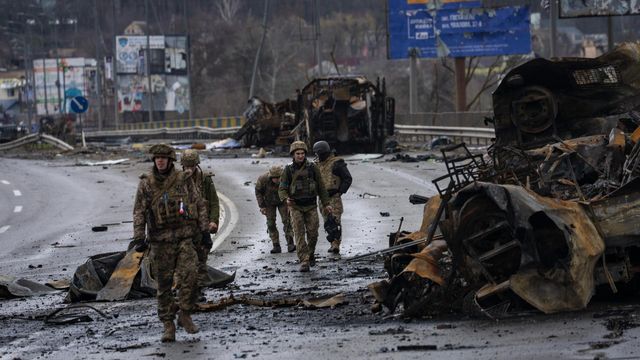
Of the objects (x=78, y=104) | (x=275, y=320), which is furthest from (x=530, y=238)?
(x=78, y=104)

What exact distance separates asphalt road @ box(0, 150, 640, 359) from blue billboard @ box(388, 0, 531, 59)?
2499 cm

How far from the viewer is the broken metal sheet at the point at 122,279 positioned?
13.5 m

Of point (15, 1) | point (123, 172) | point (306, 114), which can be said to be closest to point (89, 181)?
point (123, 172)

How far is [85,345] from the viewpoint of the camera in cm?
1047

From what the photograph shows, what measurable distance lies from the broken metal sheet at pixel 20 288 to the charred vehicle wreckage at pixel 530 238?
426 cm

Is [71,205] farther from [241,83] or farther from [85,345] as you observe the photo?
[241,83]

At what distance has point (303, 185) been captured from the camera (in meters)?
16.0

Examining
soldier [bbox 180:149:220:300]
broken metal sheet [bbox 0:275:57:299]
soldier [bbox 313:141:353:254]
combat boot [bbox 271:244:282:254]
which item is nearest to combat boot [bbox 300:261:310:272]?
soldier [bbox 180:149:220:300]

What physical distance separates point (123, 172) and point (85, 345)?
28.8 metres

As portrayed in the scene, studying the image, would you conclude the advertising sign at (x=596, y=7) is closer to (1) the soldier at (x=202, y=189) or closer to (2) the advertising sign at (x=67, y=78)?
(1) the soldier at (x=202, y=189)

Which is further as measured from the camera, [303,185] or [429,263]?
[303,185]

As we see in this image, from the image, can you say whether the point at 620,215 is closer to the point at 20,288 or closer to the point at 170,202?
the point at 170,202

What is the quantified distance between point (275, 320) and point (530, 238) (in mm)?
2501

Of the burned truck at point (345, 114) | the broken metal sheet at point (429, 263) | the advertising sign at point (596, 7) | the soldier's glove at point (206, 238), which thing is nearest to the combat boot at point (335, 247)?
the soldier's glove at point (206, 238)
